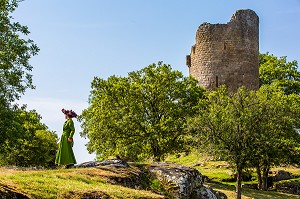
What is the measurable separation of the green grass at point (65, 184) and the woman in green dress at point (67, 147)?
7.42 ft

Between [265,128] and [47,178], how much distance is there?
18103 mm

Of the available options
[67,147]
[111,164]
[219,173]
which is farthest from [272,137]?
[67,147]

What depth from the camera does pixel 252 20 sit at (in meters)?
52.8

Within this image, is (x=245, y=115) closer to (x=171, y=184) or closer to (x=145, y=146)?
(x=145, y=146)

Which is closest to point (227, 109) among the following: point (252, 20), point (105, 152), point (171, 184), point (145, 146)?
point (145, 146)

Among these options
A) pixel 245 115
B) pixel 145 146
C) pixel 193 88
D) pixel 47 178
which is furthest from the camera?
pixel 193 88

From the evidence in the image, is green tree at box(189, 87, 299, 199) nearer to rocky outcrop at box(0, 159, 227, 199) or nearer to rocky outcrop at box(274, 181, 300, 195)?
rocky outcrop at box(274, 181, 300, 195)

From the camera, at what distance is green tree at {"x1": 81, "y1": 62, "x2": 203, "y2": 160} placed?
103 feet

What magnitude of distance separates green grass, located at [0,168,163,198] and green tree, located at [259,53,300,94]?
40704 mm

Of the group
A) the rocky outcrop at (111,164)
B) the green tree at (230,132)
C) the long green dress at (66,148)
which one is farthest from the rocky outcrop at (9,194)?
the green tree at (230,132)

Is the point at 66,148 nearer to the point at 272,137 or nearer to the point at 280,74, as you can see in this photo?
the point at 272,137

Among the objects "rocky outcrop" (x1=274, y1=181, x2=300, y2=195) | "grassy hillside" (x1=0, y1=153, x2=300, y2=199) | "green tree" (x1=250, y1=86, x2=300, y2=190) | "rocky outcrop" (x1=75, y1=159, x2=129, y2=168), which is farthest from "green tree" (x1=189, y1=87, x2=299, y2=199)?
"grassy hillside" (x1=0, y1=153, x2=300, y2=199)

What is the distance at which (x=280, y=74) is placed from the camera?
52938 mm

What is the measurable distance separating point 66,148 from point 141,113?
1675 centimetres
